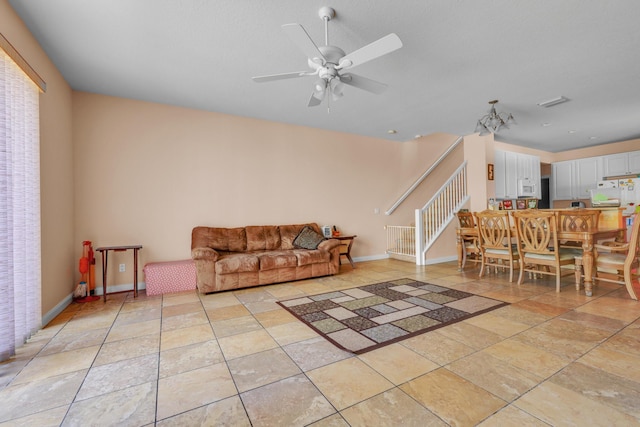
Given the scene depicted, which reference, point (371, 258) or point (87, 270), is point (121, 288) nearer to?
point (87, 270)

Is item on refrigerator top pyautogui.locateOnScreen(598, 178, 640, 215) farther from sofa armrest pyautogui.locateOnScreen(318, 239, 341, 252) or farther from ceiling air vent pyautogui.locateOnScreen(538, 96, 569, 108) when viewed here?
sofa armrest pyautogui.locateOnScreen(318, 239, 341, 252)

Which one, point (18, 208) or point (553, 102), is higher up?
point (553, 102)

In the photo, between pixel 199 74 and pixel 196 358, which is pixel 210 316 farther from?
pixel 199 74

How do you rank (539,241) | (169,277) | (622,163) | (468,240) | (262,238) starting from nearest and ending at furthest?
(169,277) < (539,241) < (262,238) < (468,240) < (622,163)

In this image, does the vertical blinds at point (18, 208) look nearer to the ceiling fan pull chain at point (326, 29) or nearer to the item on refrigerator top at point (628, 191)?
the ceiling fan pull chain at point (326, 29)

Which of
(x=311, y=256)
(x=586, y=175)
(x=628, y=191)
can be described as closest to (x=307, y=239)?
(x=311, y=256)

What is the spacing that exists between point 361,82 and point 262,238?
297cm

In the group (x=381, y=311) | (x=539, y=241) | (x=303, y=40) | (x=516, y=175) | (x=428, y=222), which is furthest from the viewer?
(x=516, y=175)

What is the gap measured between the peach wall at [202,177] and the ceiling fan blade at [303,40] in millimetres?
2866

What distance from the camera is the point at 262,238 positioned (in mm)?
4715

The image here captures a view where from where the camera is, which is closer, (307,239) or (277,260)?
(277,260)

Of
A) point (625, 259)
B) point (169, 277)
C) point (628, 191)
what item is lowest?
point (169, 277)

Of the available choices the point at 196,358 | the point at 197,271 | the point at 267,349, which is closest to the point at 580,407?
the point at 267,349

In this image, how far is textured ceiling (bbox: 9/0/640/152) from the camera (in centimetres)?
233
